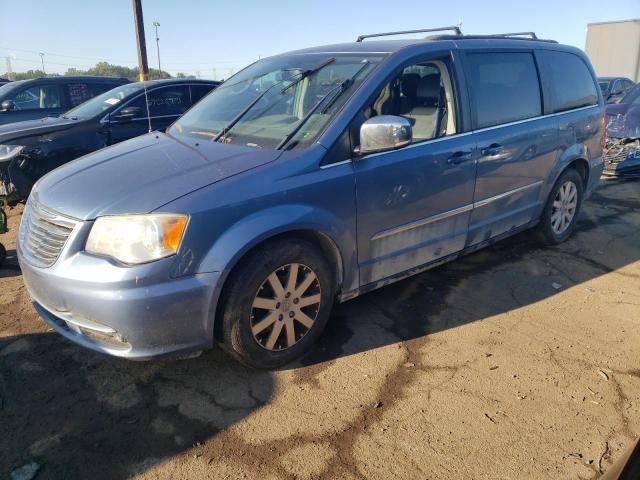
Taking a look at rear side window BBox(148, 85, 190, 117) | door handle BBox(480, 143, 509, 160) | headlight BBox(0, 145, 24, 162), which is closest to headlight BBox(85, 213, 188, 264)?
door handle BBox(480, 143, 509, 160)

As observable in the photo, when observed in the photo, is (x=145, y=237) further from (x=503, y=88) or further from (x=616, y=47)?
(x=616, y=47)

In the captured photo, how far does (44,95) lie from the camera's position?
8234 millimetres

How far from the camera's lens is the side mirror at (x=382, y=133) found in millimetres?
2848

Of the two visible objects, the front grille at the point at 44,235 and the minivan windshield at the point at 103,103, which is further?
the minivan windshield at the point at 103,103

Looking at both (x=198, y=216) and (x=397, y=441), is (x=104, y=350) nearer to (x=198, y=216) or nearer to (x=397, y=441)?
(x=198, y=216)

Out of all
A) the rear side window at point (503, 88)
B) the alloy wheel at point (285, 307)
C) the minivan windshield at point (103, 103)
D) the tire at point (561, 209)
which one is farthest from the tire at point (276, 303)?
the minivan windshield at point (103, 103)

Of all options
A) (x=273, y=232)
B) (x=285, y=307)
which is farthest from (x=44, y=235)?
(x=285, y=307)

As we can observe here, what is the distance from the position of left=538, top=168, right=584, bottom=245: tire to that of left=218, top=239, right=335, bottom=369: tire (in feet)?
8.81

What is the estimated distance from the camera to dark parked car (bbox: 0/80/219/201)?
5434mm

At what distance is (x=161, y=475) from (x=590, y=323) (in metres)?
2.94

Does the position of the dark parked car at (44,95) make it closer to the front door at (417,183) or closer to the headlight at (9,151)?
the headlight at (9,151)

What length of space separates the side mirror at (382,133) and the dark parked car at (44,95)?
719 cm

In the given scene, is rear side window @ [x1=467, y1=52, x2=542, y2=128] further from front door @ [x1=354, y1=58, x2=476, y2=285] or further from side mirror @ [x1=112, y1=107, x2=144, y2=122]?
side mirror @ [x1=112, y1=107, x2=144, y2=122]

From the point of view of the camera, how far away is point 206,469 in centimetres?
223
